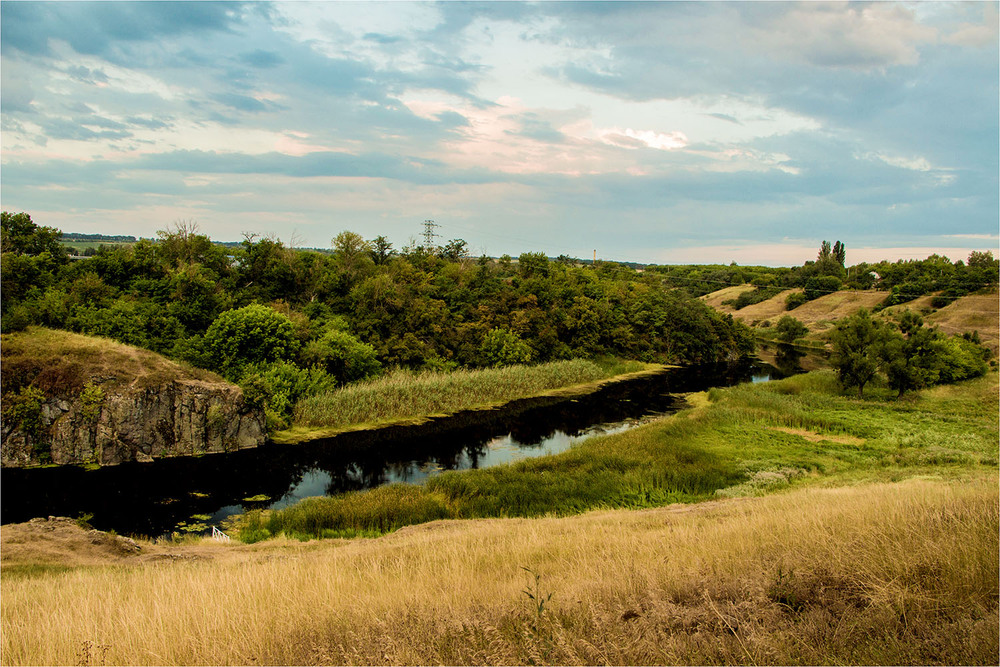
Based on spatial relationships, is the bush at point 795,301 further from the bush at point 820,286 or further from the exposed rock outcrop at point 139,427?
the exposed rock outcrop at point 139,427

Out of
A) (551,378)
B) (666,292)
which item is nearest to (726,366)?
(666,292)

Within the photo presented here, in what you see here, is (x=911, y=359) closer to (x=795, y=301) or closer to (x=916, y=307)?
(x=916, y=307)

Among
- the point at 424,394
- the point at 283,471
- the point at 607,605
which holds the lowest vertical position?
the point at 283,471

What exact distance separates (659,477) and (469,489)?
6865 mm

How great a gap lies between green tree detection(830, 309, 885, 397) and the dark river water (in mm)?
12796

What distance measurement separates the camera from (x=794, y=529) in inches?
318

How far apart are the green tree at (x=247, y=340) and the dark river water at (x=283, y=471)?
24.0ft

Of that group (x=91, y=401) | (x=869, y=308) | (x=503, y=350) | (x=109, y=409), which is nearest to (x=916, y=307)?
(x=869, y=308)

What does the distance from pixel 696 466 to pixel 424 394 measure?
17.2 meters

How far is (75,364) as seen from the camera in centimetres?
2381

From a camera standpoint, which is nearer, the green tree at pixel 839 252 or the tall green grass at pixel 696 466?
the tall green grass at pixel 696 466

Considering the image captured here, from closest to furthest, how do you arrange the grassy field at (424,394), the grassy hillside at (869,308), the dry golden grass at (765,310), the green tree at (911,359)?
1. the grassy field at (424,394)
2. the green tree at (911,359)
3. the grassy hillside at (869,308)
4. the dry golden grass at (765,310)

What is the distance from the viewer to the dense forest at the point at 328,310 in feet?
100.0

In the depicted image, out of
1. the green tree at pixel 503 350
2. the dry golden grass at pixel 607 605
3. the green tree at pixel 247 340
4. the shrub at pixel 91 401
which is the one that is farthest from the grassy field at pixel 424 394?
the dry golden grass at pixel 607 605
